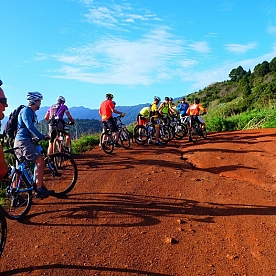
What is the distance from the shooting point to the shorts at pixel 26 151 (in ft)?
18.6

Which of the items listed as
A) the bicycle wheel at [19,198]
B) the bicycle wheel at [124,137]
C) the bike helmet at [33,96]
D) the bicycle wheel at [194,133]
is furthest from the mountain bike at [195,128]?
the bicycle wheel at [19,198]

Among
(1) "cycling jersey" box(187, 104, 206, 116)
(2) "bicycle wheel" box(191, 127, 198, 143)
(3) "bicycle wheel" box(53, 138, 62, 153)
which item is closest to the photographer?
(3) "bicycle wheel" box(53, 138, 62, 153)

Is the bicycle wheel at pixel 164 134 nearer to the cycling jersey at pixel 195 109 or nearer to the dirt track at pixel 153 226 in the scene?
the cycling jersey at pixel 195 109

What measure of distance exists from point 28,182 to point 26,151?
0.54 metres

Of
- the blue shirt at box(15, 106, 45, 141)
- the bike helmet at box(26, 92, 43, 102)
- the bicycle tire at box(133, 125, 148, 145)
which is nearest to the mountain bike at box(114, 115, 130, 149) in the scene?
the bicycle tire at box(133, 125, 148, 145)

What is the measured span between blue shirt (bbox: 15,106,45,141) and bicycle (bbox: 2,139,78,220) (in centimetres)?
26

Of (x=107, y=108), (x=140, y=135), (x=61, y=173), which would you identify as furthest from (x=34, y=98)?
(x=140, y=135)

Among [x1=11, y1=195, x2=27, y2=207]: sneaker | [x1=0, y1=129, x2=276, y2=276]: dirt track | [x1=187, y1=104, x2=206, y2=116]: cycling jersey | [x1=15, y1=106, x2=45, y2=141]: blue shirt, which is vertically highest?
[x1=187, y1=104, x2=206, y2=116]: cycling jersey

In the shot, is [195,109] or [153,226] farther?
[195,109]

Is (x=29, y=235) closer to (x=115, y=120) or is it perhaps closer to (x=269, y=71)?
(x=115, y=120)

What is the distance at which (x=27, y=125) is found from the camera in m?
5.52

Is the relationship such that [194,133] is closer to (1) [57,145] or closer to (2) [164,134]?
(2) [164,134]

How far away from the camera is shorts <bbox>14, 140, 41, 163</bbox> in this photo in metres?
5.66

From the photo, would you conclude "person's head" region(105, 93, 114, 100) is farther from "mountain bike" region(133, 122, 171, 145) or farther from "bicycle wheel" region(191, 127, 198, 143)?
"bicycle wheel" region(191, 127, 198, 143)
